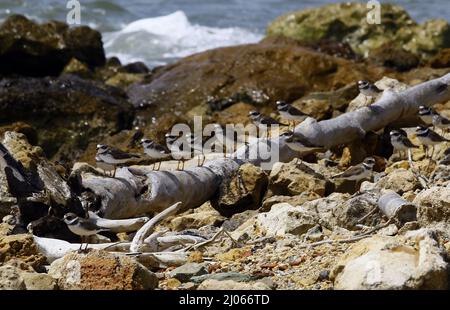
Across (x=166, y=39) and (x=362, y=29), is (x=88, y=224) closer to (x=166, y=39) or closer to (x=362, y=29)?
(x=362, y=29)

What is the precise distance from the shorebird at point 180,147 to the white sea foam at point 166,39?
482 inches

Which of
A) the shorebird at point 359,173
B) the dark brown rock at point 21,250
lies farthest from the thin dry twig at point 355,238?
the shorebird at point 359,173

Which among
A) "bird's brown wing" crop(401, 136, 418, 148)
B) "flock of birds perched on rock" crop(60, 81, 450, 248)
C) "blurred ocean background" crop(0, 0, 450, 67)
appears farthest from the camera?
"blurred ocean background" crop(0, 0, 450, 67)

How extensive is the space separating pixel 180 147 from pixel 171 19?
18.1m

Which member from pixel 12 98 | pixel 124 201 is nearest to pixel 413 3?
pixel 12 98

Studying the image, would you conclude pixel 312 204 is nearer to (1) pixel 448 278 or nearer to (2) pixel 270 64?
(1) pixel 448 278

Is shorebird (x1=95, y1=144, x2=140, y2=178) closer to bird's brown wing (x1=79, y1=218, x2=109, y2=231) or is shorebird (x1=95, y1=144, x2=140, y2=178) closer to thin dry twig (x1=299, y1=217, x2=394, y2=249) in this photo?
bird's brown wing (x1=79, y1=218, x2=109, y2=231)

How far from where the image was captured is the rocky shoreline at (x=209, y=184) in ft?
21.3

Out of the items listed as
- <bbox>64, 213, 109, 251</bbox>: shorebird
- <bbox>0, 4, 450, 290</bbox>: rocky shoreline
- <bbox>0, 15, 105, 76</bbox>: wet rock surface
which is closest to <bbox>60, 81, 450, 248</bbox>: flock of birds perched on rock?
<bbox>0, 4, 450, 290</bbox>: rocky shoreline

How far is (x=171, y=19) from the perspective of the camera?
29.5 m

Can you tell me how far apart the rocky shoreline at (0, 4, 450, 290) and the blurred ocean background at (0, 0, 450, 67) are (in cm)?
564

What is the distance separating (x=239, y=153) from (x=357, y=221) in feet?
10.1

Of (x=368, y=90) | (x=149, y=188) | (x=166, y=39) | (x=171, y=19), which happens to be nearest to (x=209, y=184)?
(x=149, y=188)

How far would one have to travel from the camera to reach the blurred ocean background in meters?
26.8
